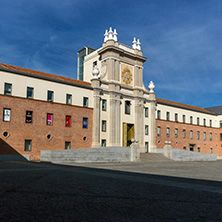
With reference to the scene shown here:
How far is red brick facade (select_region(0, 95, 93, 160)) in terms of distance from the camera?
30891 millimetres

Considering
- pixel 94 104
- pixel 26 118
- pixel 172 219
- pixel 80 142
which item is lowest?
pixel 172 219

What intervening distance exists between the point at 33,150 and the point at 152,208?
27732 millimetres

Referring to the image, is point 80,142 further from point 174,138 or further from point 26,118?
point 174,138

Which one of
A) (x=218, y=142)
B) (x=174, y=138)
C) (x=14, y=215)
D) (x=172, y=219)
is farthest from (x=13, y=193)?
(x=218, y=142)

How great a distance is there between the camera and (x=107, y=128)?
4141 cm

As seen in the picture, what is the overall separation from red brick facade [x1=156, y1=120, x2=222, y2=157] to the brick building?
21 centimetres

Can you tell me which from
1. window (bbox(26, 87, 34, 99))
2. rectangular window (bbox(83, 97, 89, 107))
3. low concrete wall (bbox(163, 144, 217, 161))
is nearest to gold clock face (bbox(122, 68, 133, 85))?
rectangular window (bbox(83, 97, 89, 107))

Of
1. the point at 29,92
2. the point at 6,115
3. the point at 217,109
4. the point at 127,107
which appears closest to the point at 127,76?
the point at 127,107

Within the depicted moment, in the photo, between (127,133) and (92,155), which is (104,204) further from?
(127,133)

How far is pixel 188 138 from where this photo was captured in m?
58.0

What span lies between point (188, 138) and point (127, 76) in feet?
74.0

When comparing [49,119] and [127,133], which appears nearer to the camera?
[49,119]

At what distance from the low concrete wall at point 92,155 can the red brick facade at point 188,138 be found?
1424 centimetres

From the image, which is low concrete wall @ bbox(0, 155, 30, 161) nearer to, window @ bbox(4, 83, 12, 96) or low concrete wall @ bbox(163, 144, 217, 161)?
window @ bbox(4, 83, 12, 96)
